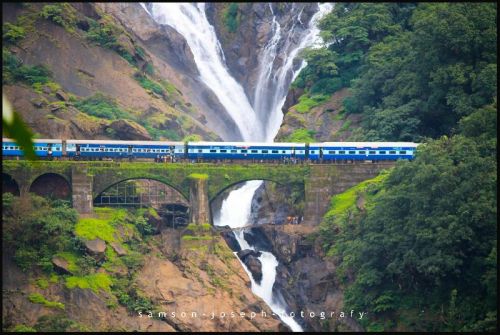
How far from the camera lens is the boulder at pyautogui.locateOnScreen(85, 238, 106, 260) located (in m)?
67.5

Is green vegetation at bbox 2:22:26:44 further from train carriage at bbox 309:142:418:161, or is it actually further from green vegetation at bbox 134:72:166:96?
train carriage at bbox 309:142:418:161

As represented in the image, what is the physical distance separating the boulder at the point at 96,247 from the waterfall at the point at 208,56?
4023 cm

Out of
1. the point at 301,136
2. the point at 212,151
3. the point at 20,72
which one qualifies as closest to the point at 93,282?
the point at 212,151

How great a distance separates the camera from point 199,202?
7344 cm

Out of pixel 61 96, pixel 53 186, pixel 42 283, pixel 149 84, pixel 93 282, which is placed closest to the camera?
pixel 42 283

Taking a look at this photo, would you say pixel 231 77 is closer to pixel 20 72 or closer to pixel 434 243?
pixel 20 72

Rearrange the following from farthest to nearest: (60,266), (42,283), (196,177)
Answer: (196,177)
(60,266)
(42,283)

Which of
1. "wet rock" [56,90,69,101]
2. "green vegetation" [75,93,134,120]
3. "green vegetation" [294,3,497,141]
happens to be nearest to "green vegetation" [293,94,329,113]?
"green vegetation" [294,3,497,141]

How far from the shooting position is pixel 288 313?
70.8m

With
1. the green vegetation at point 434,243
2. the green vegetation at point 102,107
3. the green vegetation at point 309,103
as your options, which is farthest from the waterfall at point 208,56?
the green vegetation at point 434,243

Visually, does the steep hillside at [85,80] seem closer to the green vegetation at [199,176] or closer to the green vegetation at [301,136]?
the green vegetation at [199,176]

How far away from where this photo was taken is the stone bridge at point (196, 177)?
240 ft

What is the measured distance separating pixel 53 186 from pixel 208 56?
42040mm

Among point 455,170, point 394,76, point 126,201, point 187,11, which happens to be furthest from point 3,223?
point 187,11
